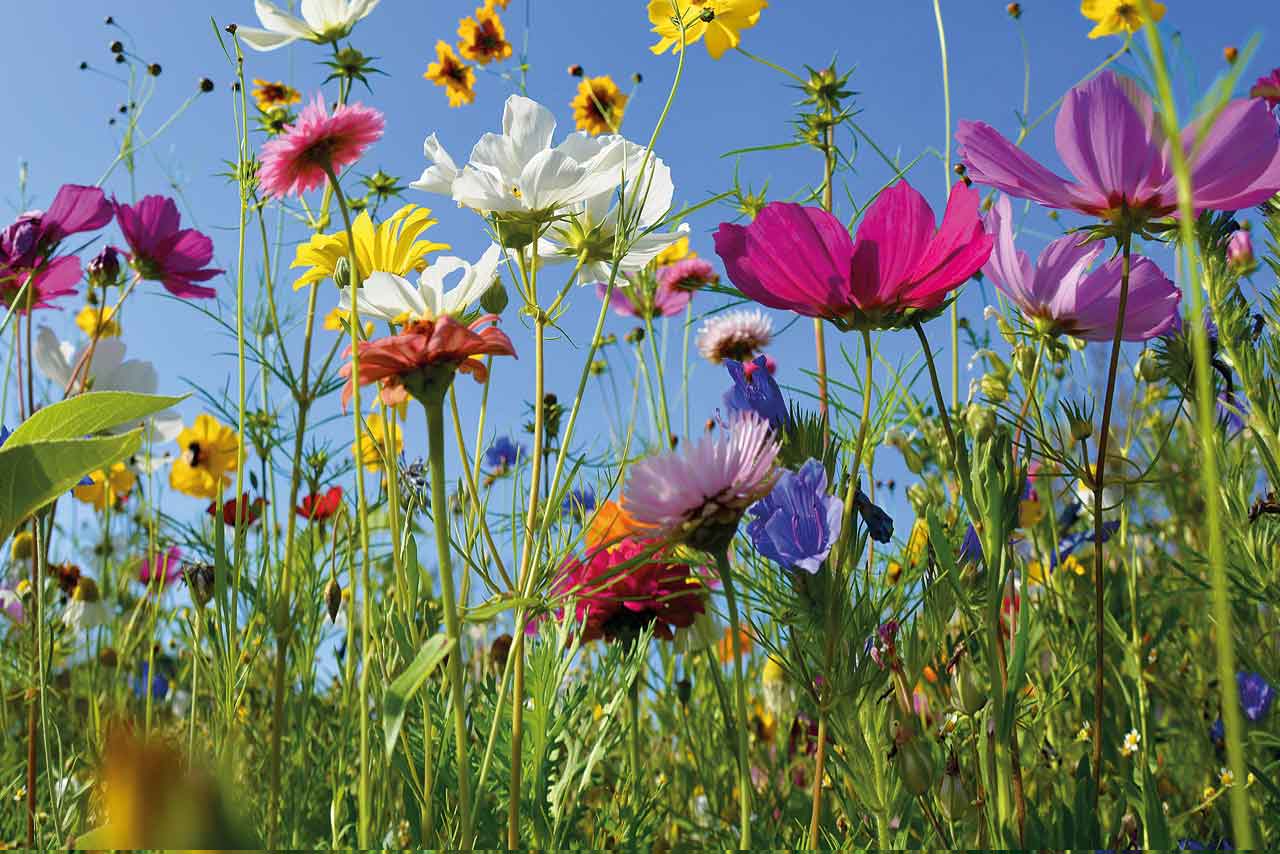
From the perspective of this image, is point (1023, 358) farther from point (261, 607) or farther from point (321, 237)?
point (261, 607)

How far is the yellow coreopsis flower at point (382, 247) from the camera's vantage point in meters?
0.65

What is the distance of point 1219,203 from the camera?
48 cm

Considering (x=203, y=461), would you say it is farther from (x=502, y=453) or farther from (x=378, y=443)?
(x=378, y=443)

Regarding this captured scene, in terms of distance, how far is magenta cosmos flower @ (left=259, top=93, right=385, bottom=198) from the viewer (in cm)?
63

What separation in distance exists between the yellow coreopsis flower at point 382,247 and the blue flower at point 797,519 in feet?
1.05

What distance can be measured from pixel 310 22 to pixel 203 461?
3.68 ft

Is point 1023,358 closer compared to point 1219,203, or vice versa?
point 1219,203

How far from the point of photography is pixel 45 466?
0.43 m

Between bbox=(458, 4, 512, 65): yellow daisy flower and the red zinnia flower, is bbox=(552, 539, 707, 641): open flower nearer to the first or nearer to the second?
the red zinnia flower

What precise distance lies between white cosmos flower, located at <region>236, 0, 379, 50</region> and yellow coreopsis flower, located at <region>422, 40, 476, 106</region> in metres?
1.26

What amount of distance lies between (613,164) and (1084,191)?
0.89 feet

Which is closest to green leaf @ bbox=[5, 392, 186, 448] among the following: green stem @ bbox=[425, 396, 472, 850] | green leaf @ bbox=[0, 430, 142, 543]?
green leaf @ bbox=[0, 430, 142, 543]

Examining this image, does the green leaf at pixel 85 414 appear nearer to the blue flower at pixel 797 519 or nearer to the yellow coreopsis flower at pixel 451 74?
the blue flower at pixel 797 519

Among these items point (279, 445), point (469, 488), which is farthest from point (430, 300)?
point (279, 445)
